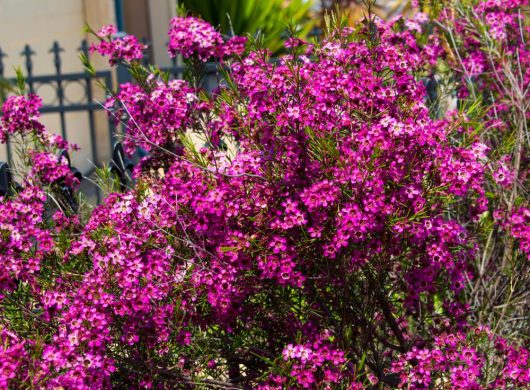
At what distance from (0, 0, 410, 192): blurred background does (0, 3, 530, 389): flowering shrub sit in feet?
11.5

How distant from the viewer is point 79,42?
10.6m

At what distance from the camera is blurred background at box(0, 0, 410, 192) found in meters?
7.53

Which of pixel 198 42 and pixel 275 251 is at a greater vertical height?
pixel 198 42

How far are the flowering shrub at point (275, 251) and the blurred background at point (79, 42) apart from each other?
3.50 meters

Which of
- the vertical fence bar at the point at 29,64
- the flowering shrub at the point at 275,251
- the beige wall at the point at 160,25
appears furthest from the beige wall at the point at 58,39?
the flowering shrub at the point at 275,251

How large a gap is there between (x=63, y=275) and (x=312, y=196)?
859mm

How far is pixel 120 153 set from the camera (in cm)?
431

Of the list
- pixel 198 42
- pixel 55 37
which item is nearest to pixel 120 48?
pixel 198 42

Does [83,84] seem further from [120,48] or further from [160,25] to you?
[160,25]

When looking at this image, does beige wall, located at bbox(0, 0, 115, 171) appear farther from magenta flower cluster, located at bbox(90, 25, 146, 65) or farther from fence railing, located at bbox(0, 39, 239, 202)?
magenta flower cluster, located at bbox(90, 25, 146, 65)

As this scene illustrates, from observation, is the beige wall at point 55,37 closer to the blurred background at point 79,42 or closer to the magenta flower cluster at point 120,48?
the blurred background at point 79,42

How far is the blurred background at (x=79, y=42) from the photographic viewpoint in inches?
296

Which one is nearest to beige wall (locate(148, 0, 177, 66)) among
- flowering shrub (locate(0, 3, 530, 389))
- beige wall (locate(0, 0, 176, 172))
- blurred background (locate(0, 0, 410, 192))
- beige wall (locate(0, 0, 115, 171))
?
blurred background (locate(0, 0, 410, 192))

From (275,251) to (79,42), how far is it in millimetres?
8369
